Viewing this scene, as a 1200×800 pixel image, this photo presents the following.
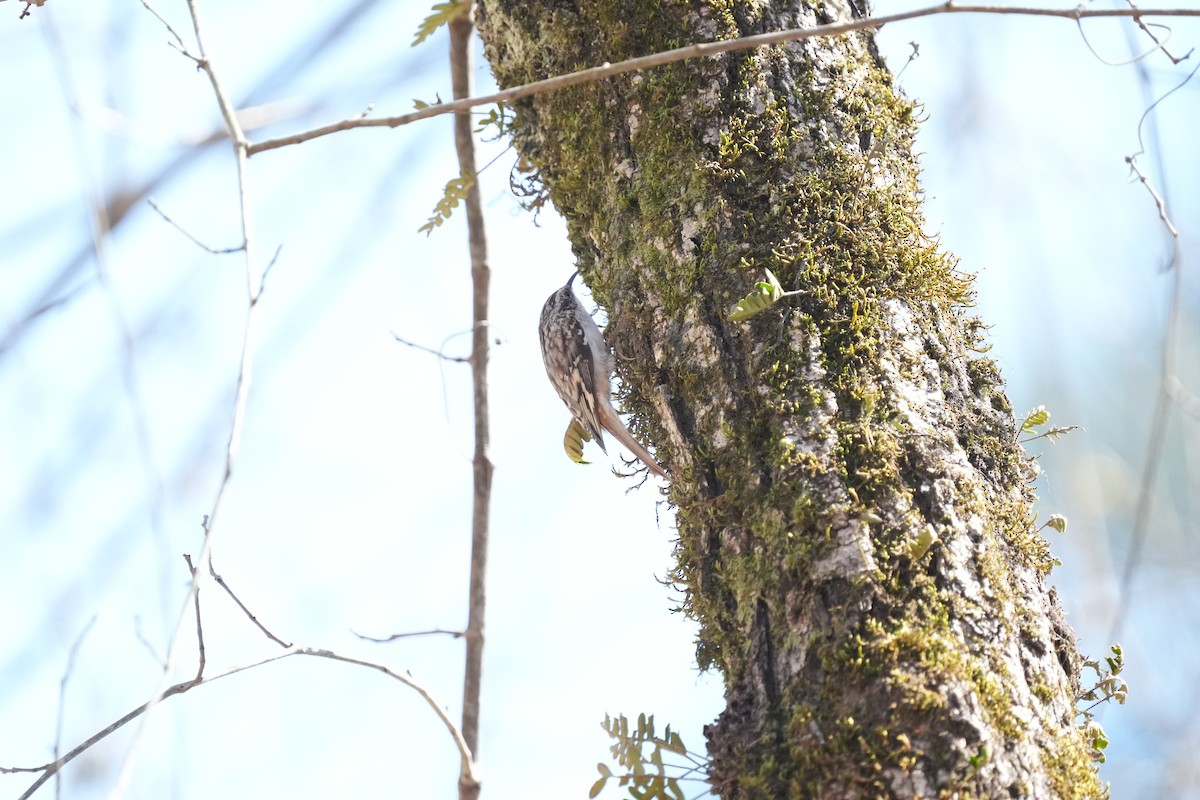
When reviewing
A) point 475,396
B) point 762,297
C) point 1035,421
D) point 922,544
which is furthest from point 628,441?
point 922,544

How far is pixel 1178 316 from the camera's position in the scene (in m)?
2.08

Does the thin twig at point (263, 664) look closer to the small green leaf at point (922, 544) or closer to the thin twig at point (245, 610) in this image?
the thin twig at point (245, 610)

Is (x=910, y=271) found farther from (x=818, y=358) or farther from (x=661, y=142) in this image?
(x=661, y=142)

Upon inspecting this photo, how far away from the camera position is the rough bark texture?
75.7 inches

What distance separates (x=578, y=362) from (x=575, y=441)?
1.17 metres

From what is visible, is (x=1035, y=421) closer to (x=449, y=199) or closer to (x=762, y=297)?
(x=762, y=297)

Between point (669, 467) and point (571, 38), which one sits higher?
point (571, 38)

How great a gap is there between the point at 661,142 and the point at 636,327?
52 centimetres

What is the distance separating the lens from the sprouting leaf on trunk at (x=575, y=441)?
12.4 feet

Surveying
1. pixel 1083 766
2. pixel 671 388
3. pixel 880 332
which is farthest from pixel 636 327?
pixel 1083 766

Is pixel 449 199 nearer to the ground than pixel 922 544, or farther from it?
farther from it

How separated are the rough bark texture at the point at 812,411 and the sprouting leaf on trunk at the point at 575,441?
2.56 feet

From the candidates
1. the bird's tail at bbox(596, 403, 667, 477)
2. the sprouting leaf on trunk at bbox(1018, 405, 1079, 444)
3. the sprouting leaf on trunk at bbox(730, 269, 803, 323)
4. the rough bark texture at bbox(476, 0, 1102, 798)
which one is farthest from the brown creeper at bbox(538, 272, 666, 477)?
the sprouting leaf on trunk at bbox(1018, 405, 1079, 444)

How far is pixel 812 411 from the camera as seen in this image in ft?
7.36
